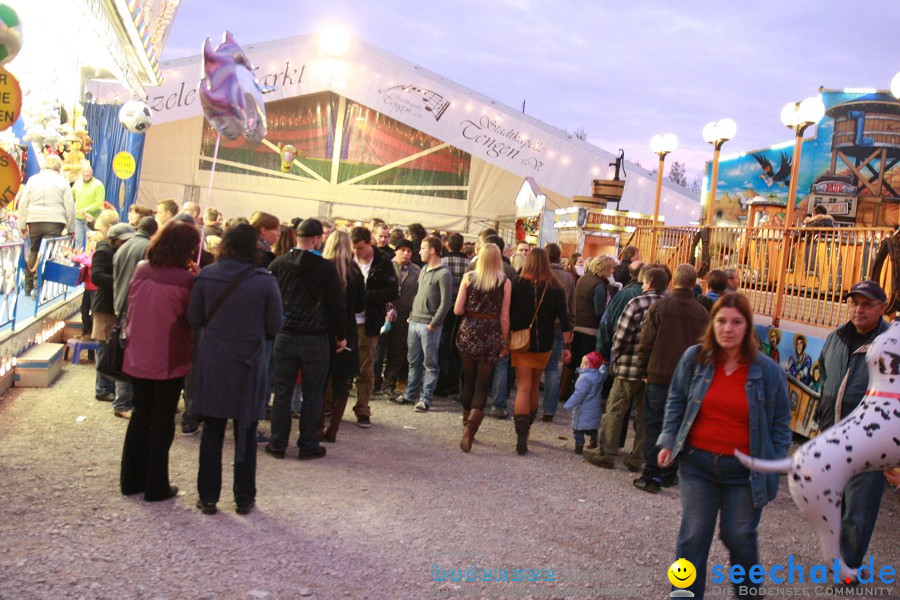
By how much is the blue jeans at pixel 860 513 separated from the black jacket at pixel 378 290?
439 cm

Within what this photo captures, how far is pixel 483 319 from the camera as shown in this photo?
7285mm

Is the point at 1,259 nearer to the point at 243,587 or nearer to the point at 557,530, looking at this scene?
the point at 243,587

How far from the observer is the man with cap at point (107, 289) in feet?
22.7

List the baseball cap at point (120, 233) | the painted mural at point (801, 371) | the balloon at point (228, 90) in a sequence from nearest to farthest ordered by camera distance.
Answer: the balloon at point (228, 90) → the baseball cap at point (120, 233) → the painted mural at point (801, 371)

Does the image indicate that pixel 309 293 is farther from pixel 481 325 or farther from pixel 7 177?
pixel 7 177

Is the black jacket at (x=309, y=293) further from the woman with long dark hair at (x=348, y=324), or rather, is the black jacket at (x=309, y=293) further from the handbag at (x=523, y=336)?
the handbag at (x=523, y=336)

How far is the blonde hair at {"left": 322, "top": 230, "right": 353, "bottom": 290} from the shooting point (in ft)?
22.2

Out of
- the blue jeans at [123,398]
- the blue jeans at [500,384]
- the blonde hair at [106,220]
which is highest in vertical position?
the blonde hair at [106,220]

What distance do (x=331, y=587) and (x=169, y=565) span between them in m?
0.84

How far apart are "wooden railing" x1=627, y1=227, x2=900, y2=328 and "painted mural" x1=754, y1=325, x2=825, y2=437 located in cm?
24

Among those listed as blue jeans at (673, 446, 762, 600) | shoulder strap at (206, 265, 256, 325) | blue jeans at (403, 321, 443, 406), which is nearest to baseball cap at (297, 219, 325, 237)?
shoulder strap at (206, 265, 256, 325)

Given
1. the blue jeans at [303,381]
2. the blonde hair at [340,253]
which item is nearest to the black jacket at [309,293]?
the blue jeans at [303,381]

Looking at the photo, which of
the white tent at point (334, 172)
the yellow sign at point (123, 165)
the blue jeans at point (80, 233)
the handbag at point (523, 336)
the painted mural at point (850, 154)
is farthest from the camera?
the white tent at point (334, 172)

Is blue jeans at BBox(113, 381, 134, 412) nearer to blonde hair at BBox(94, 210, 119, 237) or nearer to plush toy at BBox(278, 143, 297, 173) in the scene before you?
blonde hair at BBox(94, 210, 119, 237)
